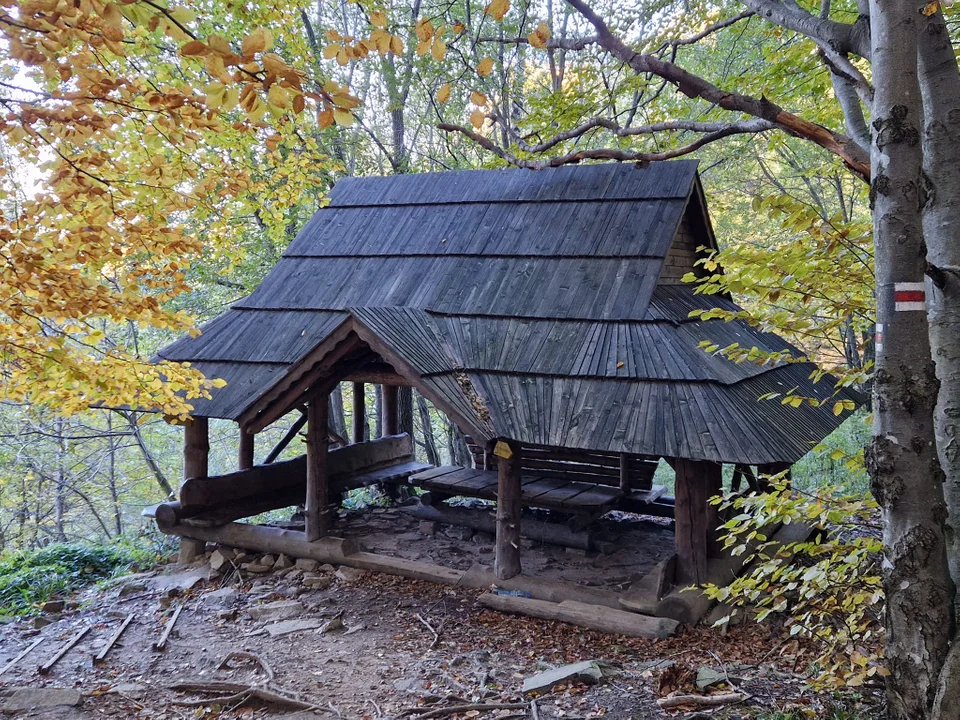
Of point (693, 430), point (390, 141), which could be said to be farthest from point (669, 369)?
point (390, 141)

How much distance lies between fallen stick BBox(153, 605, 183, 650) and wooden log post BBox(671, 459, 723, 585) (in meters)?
5.08

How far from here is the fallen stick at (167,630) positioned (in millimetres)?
6973

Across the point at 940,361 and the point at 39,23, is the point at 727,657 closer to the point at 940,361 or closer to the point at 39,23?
the point at 940,361

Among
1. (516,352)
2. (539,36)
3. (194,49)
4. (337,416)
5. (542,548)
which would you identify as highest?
(539,36)

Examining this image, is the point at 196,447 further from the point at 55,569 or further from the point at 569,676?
the point at 569,676

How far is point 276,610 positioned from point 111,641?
159cm

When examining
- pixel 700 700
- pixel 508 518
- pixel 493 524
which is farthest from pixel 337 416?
pixel 700 700

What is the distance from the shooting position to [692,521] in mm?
7000

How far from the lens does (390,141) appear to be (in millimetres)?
17172

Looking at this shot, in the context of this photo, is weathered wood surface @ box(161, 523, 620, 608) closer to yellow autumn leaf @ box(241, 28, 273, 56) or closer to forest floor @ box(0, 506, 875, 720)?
forest floor @ box(0, 506, 875, 720)

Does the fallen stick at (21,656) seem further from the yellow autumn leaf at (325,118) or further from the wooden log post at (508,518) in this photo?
the yellow autumn leaf at (325,118)

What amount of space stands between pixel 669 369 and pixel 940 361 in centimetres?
360

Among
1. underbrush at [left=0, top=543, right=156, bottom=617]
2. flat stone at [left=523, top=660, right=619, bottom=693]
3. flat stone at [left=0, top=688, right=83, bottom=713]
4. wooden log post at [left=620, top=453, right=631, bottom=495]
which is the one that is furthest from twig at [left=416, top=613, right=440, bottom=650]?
underbrush at [left=0, top=543, right=156, bottom=617]

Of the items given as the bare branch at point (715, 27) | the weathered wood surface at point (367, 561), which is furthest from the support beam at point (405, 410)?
the bare branch at point (715, 27)
